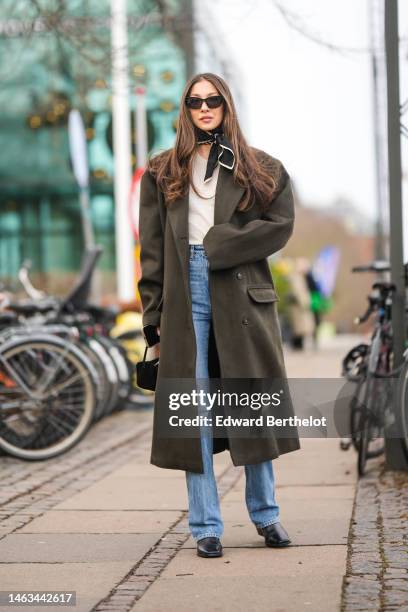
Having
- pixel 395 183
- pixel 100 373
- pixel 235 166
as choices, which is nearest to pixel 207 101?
pixel 235 166

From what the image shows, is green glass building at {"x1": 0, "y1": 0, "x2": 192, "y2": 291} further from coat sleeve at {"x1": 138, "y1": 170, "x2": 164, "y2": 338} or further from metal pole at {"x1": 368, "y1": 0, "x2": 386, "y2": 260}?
coat sleeve at {"x1": 138, "y1": 170, "x2": 164, "y2": 338}

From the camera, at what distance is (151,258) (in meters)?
5.13

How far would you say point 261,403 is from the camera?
5.03m

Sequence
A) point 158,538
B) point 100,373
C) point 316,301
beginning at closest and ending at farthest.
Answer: point 158,538
point 100,373
point 316,301

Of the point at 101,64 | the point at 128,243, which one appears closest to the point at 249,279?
the point at 101,64

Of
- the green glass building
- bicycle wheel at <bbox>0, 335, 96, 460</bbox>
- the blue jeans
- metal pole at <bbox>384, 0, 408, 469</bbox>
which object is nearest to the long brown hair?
the blue jeans

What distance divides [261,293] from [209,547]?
103cm

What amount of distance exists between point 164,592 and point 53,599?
15.3 inches

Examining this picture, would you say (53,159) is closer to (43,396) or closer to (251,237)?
(43,396)

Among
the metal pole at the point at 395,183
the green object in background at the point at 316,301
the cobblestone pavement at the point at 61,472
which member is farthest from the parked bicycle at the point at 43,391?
the green object in background at the point at 316,301

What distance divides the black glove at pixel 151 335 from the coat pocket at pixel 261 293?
0.43 metres

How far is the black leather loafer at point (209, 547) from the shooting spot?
197 inches

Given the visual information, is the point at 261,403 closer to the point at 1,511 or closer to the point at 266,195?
the point at 266,195

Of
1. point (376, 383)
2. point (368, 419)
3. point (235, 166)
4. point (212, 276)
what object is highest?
point (235, 166)
